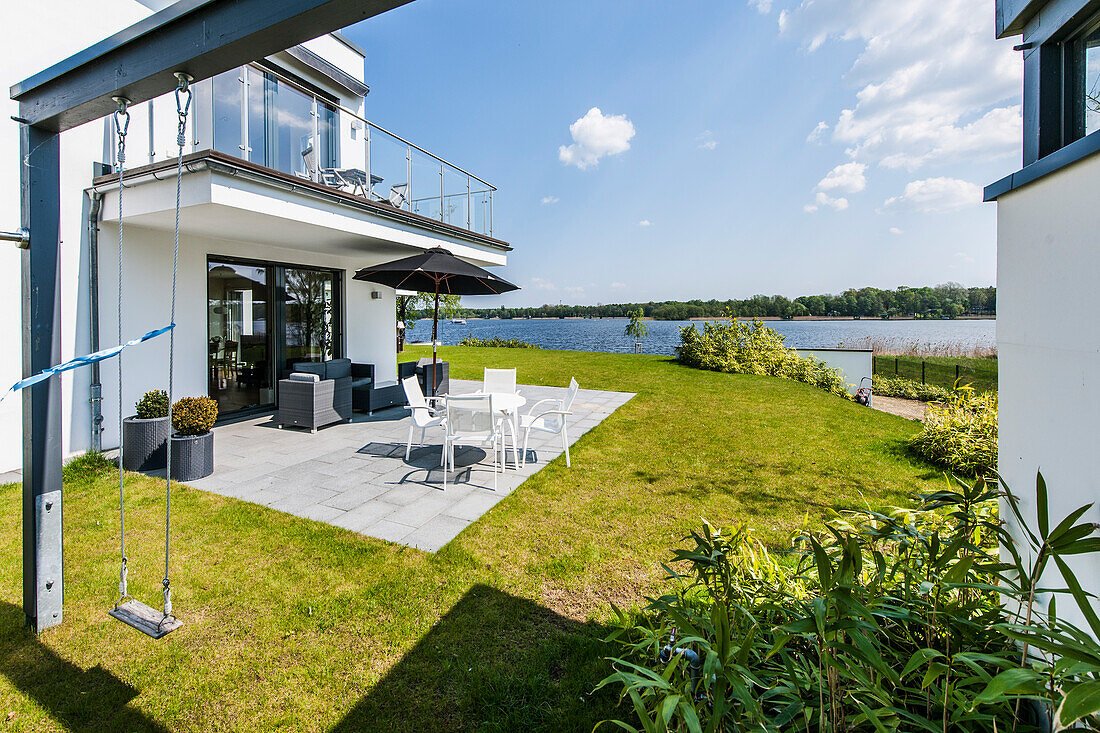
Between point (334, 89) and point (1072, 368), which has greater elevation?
point (334, 89)

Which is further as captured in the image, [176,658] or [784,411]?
[784,411]

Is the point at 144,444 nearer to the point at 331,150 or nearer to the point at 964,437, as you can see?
the point at 331,150

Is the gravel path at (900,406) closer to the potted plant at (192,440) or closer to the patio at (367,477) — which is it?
the patio at (367,477)

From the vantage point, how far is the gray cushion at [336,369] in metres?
7.92

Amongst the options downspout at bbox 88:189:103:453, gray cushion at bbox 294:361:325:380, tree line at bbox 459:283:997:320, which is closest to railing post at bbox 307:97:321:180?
downspout at bbox 88:189:103:453

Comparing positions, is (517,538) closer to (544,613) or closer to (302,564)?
(544,613)

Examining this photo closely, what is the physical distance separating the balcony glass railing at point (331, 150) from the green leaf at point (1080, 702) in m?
8.26

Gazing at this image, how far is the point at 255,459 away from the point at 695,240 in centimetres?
1954

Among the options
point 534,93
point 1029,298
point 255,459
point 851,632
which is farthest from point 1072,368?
point 534,93

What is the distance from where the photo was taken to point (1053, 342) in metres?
1.57

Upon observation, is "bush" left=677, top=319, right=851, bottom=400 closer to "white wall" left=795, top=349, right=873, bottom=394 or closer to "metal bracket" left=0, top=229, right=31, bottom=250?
"white wall" left=795, top=349, right=873, bottom=394

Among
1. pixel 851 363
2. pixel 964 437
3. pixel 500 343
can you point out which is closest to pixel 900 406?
pixel 851 363

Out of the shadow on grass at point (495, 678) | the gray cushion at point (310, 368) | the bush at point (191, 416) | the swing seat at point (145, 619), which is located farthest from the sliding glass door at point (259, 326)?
the shadow on grass at point (495, 678)

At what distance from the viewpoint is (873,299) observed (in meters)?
19.8
